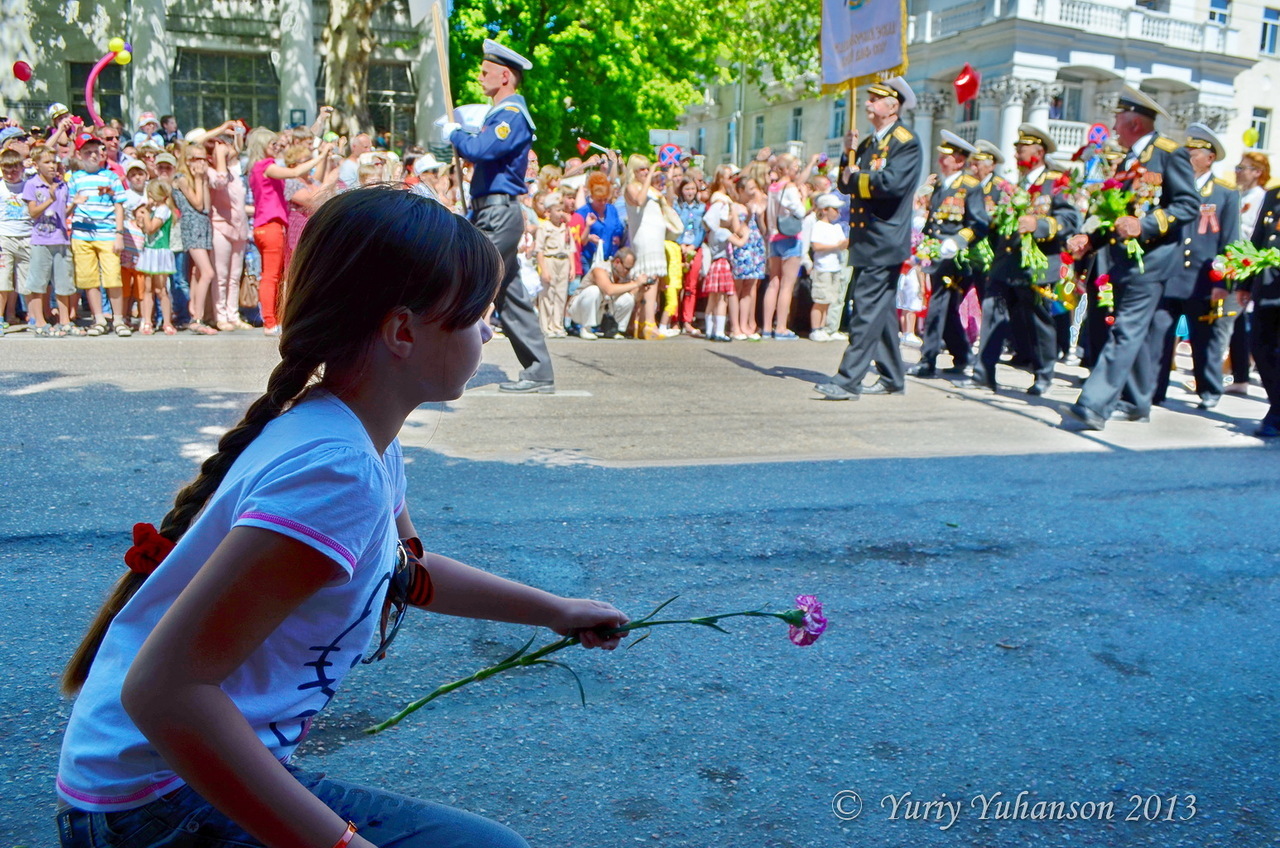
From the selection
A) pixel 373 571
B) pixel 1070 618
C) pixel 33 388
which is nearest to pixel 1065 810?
pixel 1070 618

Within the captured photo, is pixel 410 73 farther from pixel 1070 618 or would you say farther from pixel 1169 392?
pixel 1070 618

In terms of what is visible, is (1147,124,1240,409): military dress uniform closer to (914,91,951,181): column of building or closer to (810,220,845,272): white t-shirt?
(810,220,845,272): white t-shirt

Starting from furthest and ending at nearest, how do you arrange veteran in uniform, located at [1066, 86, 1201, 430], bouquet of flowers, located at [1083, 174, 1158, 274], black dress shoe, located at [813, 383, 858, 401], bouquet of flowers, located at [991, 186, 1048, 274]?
bouquet of flowers, located at [991, 186, 1048, 274]
black dress shoe, located at [813, 383, 858, 401]
bouquet of flowers, located at [1083, 174, 1158, 274]
veteran in uniform, located at [1066, 86, 1201, 430]

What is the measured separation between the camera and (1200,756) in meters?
3.08

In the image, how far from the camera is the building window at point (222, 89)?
29719 millimetres

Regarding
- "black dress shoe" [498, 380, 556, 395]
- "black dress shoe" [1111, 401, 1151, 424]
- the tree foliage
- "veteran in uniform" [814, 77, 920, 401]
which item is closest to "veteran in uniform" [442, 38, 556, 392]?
"black dress shoe" [498, 380, 556, 395]

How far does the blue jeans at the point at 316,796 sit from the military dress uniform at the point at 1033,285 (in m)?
8.99

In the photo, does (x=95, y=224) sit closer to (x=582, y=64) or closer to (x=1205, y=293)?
(x=1205, y=293)

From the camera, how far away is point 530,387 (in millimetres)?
8406

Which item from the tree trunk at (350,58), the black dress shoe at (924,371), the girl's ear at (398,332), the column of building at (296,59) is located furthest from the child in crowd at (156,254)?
the column of building at (296,59)

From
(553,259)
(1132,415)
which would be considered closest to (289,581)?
(1132,415)

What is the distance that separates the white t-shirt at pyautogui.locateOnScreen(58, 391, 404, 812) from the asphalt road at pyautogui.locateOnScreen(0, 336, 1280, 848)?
1200 millimetres

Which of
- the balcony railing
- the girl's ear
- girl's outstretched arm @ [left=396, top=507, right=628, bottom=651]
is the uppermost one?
the balcony railing

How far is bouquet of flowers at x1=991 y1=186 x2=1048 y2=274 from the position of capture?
379 inches
